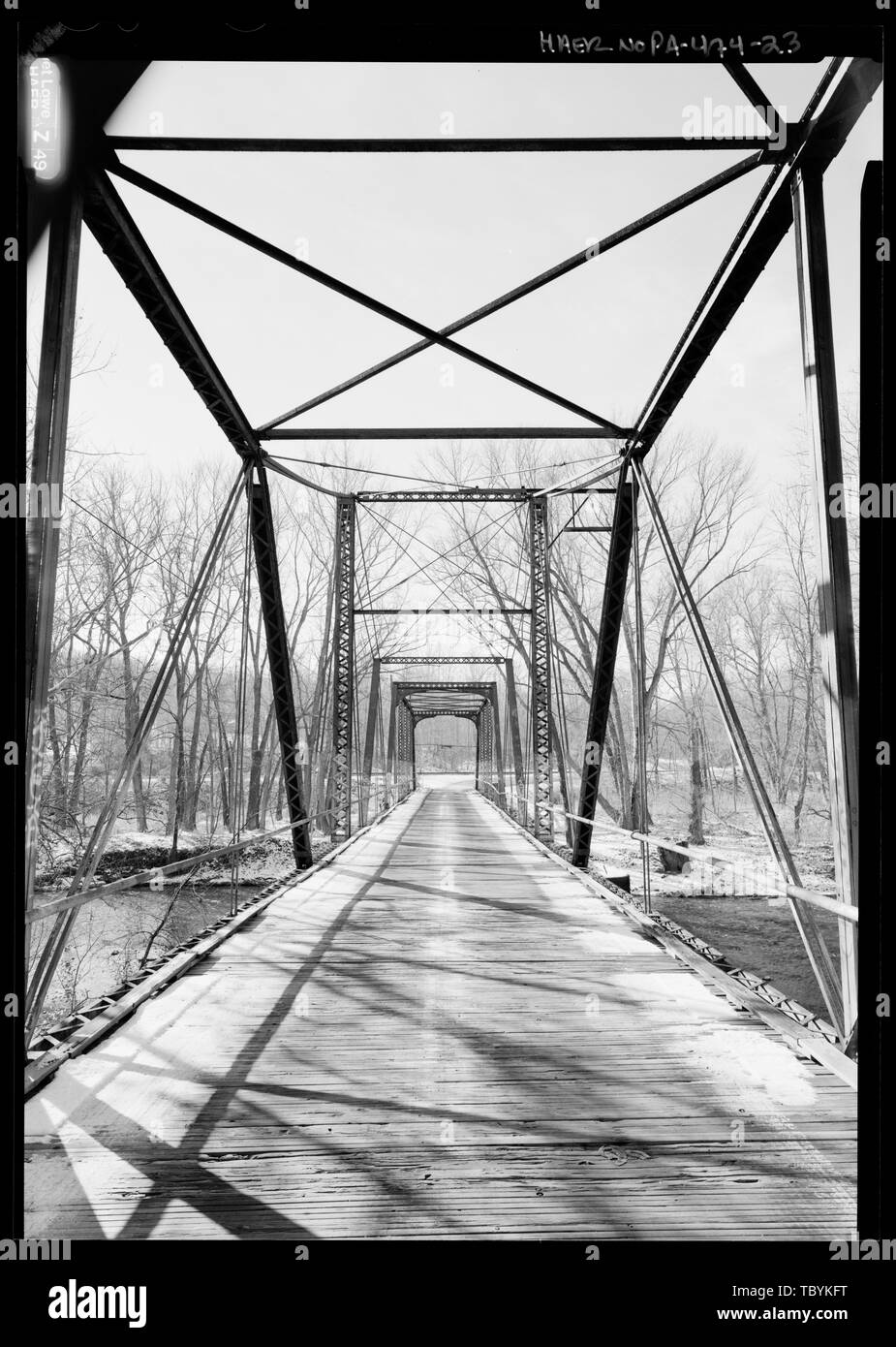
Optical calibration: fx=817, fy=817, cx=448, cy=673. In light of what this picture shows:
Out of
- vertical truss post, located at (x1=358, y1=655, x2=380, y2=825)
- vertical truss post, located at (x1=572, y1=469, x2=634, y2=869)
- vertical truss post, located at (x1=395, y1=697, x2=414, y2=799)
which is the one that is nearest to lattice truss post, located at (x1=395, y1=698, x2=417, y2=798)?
vertical truss post, located at (x1=395, y1=697, x2=414, y2=799)

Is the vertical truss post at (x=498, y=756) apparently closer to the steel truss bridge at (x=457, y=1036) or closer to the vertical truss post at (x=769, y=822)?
the steel truss bridge at (x=457, y=1036)

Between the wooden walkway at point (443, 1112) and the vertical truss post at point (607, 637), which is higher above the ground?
the vertical truss post at point (607, 637)

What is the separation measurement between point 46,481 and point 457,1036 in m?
3.26

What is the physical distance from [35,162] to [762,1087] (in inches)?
211

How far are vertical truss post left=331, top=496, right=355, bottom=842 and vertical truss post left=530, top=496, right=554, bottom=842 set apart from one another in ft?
10.8

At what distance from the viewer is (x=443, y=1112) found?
3.29m

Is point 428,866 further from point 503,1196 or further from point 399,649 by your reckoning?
point 399,649

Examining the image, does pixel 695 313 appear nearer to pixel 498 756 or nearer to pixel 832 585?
pixel 832 585

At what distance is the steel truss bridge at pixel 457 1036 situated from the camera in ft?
8.77

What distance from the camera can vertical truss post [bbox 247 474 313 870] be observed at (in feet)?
30.2

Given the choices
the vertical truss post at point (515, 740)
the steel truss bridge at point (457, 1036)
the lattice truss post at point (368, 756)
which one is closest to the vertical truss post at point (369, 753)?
the lattice truss post at point (368, 756)

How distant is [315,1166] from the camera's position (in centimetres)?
287

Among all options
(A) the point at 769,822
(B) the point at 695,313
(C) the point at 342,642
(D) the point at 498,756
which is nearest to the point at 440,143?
(B) the point at 695,313

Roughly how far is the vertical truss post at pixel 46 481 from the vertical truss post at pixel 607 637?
6104 mm
